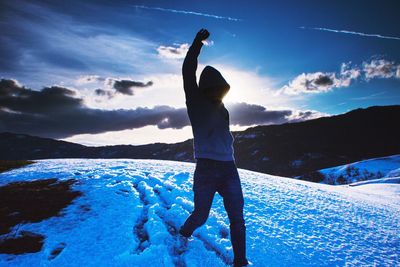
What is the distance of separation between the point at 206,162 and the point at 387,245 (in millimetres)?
4070

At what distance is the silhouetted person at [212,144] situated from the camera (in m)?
3.69

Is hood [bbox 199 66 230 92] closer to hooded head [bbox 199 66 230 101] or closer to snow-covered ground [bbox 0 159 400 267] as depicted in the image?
hooded head [bbox 199 66 230 101]

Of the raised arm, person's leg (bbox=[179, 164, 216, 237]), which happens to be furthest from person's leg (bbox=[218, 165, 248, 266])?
the raised arm

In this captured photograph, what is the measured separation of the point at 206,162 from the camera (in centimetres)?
381

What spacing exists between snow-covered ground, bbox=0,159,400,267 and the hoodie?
5.36 feet

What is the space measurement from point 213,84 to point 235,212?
1843 mm

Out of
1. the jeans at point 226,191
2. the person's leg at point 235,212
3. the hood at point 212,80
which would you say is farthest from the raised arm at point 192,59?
the person's leg at point 235,212

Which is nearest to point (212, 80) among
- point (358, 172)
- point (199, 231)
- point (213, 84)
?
point (213, 84)

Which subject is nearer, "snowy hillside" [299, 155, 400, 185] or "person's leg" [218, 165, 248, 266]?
"person's leg" [218, 165, 248, 266]

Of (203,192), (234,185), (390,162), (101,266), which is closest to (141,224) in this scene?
(101,266)

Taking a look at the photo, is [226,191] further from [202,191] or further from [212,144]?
[212,144]

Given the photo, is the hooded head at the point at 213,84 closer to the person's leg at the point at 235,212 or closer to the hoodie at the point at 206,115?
the hoodie at the point at 206,115

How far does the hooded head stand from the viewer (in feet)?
12.2

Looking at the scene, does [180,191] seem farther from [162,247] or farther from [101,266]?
[101,266]
